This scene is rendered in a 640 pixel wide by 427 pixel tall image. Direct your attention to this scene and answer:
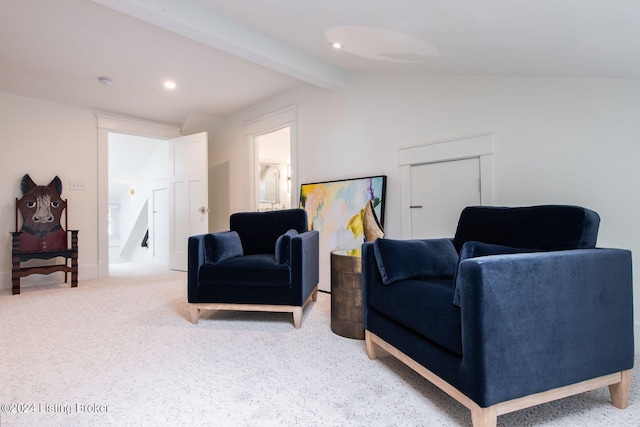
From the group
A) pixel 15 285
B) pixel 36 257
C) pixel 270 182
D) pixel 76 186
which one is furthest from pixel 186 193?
pixel 15 285

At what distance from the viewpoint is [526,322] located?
1.15m

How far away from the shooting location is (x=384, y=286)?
179 cm

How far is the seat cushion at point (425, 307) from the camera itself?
1.27 meters

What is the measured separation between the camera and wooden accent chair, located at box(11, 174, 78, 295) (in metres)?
3.81

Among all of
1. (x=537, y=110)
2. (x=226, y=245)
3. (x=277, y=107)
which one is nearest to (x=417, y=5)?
(x=537, y=110)

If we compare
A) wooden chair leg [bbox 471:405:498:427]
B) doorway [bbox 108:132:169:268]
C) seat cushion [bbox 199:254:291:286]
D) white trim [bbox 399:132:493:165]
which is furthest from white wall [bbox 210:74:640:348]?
doorway [bbox 108:132:169:268]

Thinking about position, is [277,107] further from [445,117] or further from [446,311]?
[446,311]

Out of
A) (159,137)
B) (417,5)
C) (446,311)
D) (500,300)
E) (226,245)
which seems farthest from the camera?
(159,137)

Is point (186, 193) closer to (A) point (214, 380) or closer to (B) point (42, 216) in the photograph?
(B) point (42, 216)

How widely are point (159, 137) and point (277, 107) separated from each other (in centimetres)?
212

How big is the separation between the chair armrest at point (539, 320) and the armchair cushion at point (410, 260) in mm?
590

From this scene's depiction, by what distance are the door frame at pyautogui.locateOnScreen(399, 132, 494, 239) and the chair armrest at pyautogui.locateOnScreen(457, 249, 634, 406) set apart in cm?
126

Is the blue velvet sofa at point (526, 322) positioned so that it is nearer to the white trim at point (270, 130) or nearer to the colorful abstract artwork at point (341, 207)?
the colorful abstract artwork at point (341, 207)

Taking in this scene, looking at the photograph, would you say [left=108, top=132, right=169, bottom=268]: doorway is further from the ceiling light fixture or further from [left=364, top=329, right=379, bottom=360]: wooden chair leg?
[left=364, top=329, right=379, bottom=360]: wooden chair leg
